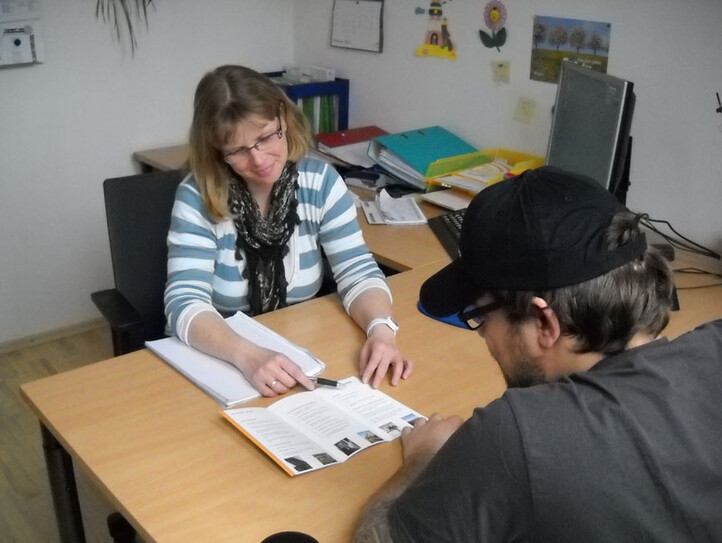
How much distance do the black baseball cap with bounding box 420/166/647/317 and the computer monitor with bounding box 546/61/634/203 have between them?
0.94 meters

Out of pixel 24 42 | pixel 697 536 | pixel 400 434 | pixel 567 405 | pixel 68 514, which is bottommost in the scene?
pixel 68 514

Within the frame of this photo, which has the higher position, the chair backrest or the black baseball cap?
the black baseball cap

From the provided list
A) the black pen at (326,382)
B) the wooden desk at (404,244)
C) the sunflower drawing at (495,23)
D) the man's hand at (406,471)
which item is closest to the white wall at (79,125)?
the wooden desk at (404,244)

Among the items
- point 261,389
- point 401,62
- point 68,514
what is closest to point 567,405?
point 261,389

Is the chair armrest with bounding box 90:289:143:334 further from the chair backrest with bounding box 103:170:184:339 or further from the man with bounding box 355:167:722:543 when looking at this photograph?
the man with bounding box 355:167:722:543

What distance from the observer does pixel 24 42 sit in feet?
9.19

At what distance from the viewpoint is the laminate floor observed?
86.0 inches

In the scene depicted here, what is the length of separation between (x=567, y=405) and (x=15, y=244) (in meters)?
2.63

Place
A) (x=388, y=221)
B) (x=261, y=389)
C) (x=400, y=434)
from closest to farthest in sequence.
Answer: (x=400, y=434) < (x=261, y=389) < (x=388, y=221)

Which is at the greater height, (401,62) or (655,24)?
(655,24)

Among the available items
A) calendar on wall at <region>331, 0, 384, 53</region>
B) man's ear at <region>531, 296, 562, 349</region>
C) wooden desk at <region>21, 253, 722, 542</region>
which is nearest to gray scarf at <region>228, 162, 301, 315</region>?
wooden desk at <region>21, 253, 722, 542</region>

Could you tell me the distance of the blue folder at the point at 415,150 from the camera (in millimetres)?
2701

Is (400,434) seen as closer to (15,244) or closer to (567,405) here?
(567,405)

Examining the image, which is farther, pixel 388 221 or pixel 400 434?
pixel 388 221
